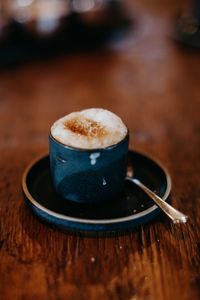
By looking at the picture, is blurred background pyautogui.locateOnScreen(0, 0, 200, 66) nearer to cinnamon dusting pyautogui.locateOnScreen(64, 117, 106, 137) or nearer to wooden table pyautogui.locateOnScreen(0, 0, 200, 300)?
wooden table pyautogui.locateOnScreen(0, 0, 200, 300)

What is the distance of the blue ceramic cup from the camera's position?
1.81 feet

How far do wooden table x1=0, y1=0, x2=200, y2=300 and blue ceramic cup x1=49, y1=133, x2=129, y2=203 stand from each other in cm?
7

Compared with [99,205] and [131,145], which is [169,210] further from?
[131,145]

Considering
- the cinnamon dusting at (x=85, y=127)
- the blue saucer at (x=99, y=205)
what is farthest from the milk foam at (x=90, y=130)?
the blue saucer at (x=99, y=205)

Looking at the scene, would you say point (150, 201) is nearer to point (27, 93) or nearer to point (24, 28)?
point (27, 93)

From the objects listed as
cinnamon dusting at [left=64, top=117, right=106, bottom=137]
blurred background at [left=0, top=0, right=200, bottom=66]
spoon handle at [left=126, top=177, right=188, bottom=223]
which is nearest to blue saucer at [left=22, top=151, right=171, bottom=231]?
spoon handle at [left=126, top=177, right=188, bottom=223]

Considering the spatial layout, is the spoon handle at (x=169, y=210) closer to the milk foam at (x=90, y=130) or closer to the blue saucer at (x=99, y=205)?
the blue saucer at (x=99, y=205)

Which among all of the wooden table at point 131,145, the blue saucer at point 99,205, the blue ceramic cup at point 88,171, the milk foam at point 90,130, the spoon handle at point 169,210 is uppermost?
the milk foam at point 90,130

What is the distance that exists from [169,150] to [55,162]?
0.35 metres

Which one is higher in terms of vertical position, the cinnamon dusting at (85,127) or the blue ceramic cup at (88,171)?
the cinnamon dusting at (85,127)

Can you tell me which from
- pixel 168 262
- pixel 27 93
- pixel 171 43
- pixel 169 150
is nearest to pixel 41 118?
pixel 27 93

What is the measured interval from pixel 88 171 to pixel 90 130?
2.5 inches

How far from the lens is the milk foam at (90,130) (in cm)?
55

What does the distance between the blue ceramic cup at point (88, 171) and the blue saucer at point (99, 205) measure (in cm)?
2
